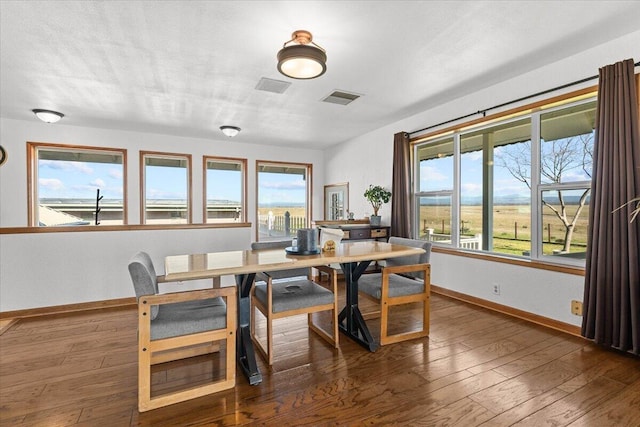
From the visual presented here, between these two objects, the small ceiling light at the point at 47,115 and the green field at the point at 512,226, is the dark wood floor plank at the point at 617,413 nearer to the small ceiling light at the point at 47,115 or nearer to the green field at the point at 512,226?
the green field at the point at 512,226

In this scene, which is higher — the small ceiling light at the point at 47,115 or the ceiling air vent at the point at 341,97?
the ceiling air vent at the point at 341,97

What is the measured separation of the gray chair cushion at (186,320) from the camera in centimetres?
187

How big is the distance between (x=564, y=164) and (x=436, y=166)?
161 centimetres

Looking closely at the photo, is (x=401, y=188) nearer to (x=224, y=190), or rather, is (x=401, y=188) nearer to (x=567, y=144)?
(x=567, y=144)

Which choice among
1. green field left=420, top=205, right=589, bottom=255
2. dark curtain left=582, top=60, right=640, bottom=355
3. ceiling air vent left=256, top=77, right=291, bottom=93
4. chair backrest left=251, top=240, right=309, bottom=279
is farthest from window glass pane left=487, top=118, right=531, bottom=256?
ceiling air vent left=256, top=77, right=291, bottom=93

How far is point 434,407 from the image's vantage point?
5.95 feet

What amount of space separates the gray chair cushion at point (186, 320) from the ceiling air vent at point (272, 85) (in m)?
2.38

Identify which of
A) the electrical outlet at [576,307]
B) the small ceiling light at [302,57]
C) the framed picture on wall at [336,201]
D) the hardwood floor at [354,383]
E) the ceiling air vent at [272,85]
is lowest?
the hardwood floor at [354,383]

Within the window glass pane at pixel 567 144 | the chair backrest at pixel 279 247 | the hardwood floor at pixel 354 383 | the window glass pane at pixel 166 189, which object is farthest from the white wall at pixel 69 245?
the window glass pane at pixel 567 144

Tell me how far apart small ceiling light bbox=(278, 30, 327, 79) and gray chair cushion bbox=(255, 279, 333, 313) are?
174 centimetres

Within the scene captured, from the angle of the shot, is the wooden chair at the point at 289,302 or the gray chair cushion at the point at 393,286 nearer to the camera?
the wooden chair at the point at 289,302

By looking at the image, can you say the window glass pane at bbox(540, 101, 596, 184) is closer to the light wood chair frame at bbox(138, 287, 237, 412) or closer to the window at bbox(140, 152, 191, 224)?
the light wood chair frame at bbox(138, 287, 237, 412)

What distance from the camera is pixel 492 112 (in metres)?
3.51

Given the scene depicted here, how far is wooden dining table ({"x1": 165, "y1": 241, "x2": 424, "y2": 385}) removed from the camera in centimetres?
199
